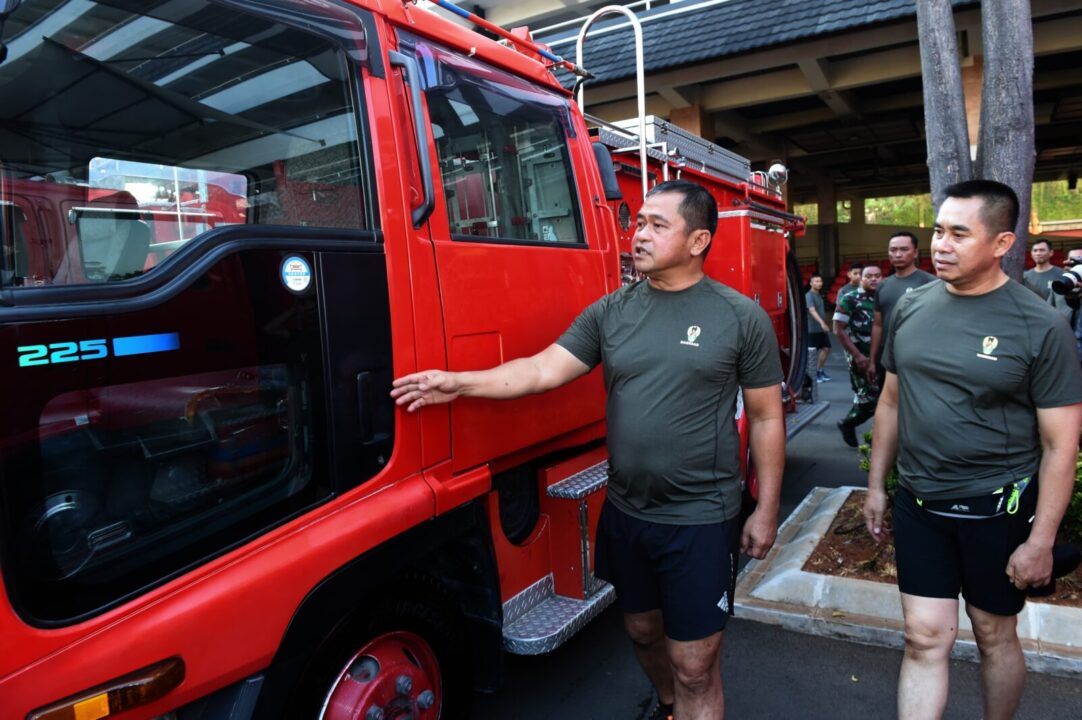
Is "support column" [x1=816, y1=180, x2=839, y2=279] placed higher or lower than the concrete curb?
higher

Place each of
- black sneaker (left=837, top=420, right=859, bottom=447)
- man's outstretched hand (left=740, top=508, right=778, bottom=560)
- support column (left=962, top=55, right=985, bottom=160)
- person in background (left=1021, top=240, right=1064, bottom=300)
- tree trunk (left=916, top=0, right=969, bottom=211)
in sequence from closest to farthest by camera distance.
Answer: man's outstretched hand (left=740, top=508, right=778, bottom=560) < tree trunk (left=916, top=0, right=969, bottom=211) < black sneaker (left=837, top=420, right=859, bottom=447) < person in background (left=1021, top=240, right=1064, bottom=300) < support column (left=962, top=55, right=985, bottom=160)

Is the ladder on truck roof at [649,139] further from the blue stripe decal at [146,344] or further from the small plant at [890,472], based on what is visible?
the blue stripe decal at [146,344]

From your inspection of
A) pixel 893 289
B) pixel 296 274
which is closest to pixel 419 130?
pixel 296 274

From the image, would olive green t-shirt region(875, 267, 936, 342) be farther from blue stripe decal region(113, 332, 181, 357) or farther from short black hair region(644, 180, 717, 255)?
blue stripe decal region(113, 332, 181, 357)

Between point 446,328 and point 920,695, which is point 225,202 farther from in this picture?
point 920,695

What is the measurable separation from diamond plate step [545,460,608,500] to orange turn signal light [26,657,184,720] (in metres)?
1.46

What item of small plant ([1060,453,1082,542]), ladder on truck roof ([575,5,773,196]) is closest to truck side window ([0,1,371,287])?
ladder on truck roof ([575,5,773,196])

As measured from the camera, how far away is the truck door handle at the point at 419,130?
7.19ft

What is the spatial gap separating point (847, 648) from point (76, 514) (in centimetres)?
316

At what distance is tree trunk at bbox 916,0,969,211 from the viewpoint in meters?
3.91

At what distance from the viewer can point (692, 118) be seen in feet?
42.1

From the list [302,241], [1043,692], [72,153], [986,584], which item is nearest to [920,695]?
[986,584]

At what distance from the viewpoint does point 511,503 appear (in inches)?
111

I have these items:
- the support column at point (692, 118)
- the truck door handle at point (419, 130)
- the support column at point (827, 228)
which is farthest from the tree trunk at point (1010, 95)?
the support column at point (827, 228)
